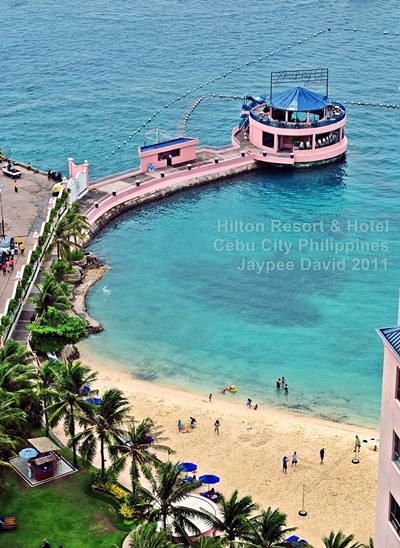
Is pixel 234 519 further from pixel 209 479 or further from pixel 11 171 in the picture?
pixel 11 171

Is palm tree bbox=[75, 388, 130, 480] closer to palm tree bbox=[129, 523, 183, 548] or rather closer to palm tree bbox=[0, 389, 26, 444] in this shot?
palm tree bbox=[0, 389, 26, 444]

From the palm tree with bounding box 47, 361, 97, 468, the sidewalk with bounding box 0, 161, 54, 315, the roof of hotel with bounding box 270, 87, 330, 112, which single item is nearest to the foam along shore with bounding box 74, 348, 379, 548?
the palm tree with bounding box 47, 361, 97, 468

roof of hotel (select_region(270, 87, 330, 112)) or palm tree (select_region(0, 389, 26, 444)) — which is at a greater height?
roof of hotel (select_region(270, 87, 330, 112))

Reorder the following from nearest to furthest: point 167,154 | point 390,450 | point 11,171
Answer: point 390,450 → point 11,171 → point 167,154

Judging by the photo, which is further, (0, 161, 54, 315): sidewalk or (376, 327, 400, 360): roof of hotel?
(0, 161, 54, 315): sidewalk

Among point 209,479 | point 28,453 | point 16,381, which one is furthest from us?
point 16,381

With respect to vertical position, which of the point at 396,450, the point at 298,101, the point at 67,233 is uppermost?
the point at 396,450

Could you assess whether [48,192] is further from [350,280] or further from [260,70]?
[260,70]

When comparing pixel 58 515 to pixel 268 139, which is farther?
pixel 268 139

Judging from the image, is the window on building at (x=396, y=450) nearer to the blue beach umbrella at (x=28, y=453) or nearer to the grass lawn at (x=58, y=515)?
the grass lawn at (x=58, y=515)

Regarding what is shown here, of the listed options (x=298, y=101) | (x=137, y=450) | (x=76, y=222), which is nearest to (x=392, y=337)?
(x=137, y=450)
